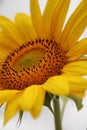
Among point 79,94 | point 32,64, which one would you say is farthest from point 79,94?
point 32,64

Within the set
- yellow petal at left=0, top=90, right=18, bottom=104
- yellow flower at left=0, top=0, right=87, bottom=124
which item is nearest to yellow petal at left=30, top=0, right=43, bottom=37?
yellow flower at left=0, top=0, right=87, bottom=124

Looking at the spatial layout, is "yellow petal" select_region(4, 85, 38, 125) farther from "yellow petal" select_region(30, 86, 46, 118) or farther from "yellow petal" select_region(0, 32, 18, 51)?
"yellow petal" select_region(0, 32, 18, 51)

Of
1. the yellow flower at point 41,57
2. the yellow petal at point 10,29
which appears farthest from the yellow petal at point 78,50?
the yellow petal at point 10,29

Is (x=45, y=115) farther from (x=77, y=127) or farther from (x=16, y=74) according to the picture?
Result: (x=16, y=74)

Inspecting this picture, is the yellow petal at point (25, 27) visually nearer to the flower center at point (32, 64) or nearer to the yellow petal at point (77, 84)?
the flower center at point (32, 64)

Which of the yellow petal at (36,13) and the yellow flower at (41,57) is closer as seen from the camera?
the yellow flower at (41,57)

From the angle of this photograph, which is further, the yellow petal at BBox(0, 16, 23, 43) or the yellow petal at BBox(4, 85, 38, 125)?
the yellow petal at BBox(0, 16, 23, 43)

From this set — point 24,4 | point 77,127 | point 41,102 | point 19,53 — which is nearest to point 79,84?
point 41,102
